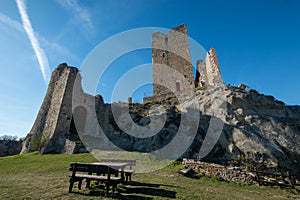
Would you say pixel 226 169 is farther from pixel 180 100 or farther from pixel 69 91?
pixel 69 91

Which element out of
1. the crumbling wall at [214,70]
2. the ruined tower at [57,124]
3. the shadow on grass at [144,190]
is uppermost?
the crumbling wall at [214,70]

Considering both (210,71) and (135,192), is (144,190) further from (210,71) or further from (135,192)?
(210,71)

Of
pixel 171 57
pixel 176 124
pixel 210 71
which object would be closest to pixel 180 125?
pixel 176 124

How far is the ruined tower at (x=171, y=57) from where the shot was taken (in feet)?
94.4

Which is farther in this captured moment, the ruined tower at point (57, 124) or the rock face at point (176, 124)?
the ruined tower at point (57, 124)

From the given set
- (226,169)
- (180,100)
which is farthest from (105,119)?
(226,169)

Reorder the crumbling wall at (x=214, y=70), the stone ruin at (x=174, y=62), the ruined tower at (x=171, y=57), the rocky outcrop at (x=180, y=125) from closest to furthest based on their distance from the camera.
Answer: the rocky outcrop at (x=180, y=125) < the crumbling wall at (x=214, y=70) < the stone ruin at (x=174, y=62) < the ruined tower at (x=171, y=57)

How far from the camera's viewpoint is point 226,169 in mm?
9406

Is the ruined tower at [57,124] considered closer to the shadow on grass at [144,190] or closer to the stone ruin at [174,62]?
the shadow on grass at [144,190]

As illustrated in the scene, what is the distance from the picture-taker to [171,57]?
30.5 meters

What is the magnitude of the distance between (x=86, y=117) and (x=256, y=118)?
711 inches

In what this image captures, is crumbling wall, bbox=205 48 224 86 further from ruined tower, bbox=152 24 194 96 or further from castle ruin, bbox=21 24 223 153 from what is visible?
ruined tower, bbox=152 24 194 96

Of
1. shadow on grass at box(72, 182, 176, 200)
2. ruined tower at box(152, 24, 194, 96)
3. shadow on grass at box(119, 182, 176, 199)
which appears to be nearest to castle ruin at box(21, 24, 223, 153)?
ruined tower at box(152, 24, 194, 96)

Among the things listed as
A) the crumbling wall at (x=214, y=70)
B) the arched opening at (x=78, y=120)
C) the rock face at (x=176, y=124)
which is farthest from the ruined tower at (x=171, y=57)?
the arched opening at (x=78, y=120)
